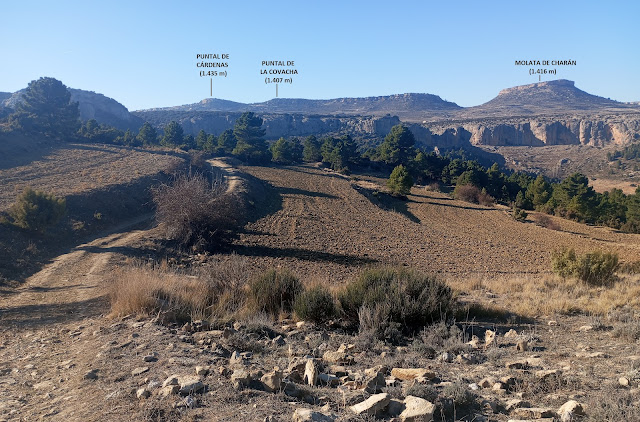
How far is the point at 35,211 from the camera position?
60.4 feet

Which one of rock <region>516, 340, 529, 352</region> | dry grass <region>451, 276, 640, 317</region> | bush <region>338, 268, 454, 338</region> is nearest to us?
rock <region>516, 340, 529, 352</region>

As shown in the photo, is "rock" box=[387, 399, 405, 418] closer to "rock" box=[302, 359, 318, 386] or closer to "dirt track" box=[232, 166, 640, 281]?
"rock" box=[302, 359, 318, 386]

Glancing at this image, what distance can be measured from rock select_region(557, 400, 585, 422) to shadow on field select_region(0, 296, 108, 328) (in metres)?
8.11

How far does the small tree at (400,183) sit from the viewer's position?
5003 cm

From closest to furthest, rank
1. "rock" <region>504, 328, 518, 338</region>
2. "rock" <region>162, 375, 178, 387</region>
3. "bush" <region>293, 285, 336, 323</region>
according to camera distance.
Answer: "rock" <region>162, 375, 178, 387</region>, "rock" <region>504, 328, 518, 338</region>, "bush" <region>293, 285, 336, 323</region>

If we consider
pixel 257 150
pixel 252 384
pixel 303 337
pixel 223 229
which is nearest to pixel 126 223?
pixel 223 229

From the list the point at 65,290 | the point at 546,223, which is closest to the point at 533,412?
the point at 65,290

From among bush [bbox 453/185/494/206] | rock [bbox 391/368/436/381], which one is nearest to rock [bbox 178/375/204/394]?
rock [bbox 391/368/436/381]

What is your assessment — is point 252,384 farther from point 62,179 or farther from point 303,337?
point 62,179

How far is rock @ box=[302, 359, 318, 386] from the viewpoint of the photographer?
4.56 metres

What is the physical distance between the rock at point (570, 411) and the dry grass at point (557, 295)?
524 centimetres

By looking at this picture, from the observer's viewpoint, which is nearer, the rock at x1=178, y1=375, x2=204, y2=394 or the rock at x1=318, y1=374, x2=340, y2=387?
the rock at x1=178, y1=375, x2=204, y2=394

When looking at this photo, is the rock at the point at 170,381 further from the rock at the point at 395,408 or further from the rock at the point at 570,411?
the rock at the point at 570,411

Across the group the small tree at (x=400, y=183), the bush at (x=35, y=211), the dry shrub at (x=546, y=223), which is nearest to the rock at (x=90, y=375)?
the bush at (x=35, y=211)
